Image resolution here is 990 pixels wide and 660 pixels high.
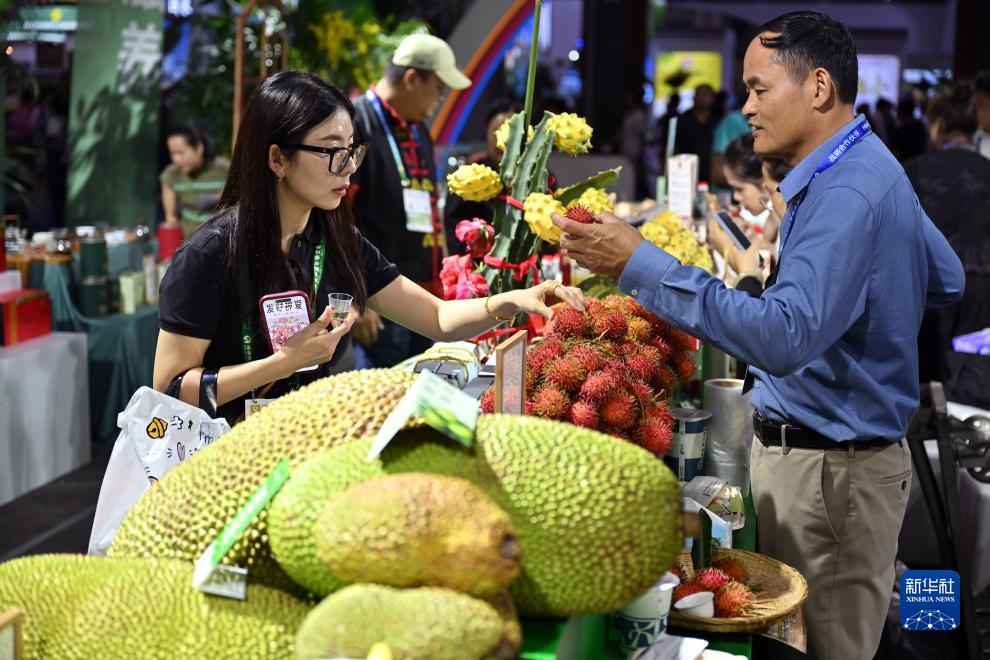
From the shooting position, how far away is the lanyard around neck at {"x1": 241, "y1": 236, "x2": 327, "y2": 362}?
2.26 metres

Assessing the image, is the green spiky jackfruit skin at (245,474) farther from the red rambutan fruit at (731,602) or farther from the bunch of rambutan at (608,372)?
the red rambutan fruit at (731,602)

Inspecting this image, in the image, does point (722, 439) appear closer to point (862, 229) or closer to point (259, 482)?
point (862, 229)

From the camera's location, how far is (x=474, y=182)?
8.81 feet

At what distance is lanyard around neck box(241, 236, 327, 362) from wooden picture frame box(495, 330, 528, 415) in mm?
705

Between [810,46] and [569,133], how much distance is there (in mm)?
873

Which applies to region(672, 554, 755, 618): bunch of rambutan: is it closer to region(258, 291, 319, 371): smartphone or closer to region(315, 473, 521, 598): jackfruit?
region(315, 473, 521, 598): jackfruit

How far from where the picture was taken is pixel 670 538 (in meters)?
1.19

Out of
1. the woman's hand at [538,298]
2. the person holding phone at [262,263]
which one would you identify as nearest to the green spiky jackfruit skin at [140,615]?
the person holding phone at [262,263]

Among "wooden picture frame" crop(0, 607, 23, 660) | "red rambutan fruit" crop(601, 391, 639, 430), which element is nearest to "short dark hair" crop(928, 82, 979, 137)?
"red rambutan fruit" crop(601, 391, 639, 430)

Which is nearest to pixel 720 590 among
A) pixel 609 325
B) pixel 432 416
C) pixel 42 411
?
pixel 609 325

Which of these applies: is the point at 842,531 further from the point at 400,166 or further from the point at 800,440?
the point at 400,166

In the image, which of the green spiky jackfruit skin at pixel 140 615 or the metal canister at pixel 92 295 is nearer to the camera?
the green spiky jackfruit skin at pixel 140 615

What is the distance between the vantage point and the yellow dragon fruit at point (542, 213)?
2.57 m

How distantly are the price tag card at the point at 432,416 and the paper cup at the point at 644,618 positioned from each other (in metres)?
0.43
